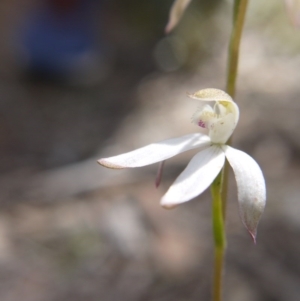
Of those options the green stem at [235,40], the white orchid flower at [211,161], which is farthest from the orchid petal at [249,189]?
the green stem at [235,40]

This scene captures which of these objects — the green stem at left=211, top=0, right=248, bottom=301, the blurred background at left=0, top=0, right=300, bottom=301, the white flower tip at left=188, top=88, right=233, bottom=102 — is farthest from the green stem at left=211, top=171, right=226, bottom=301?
the blurred background at left=0, top=0, right=300, bottom=301

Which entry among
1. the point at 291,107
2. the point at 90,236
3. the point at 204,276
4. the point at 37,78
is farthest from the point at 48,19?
the point at 204,276

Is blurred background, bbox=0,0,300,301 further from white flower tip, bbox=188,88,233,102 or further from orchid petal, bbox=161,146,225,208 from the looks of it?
orchid petal, bbox=161,146,225,208

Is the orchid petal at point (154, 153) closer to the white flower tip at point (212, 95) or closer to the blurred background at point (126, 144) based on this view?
the white flower tip at point (212, 95)

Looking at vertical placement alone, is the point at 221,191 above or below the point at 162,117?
above

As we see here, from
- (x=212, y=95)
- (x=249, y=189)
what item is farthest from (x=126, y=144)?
(x=249, y=189)

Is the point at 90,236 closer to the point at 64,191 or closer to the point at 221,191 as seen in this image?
the point at 64,191
